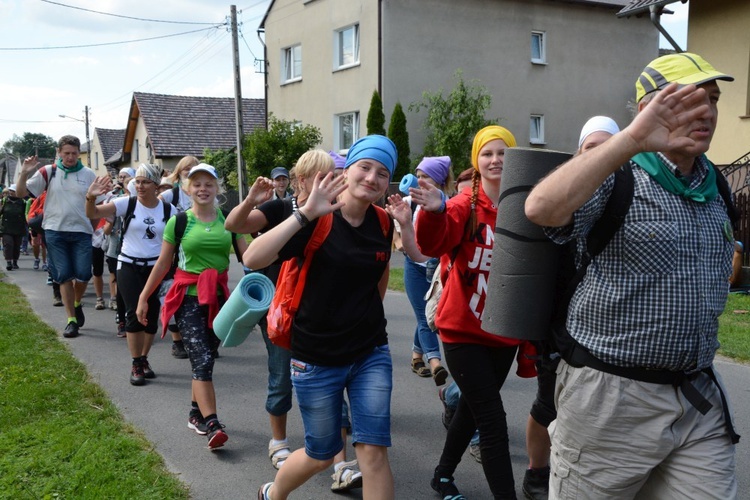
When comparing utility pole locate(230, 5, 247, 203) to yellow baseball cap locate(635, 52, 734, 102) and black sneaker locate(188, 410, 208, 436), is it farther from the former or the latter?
yellow baseball cap locate(635, 52, 734, 102)

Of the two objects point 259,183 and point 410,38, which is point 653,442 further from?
point 410,38

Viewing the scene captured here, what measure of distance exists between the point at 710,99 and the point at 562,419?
3.76 ft

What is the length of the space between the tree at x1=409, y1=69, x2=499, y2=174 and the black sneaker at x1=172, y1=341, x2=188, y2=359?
1517 cm

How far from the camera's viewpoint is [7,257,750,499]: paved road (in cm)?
447

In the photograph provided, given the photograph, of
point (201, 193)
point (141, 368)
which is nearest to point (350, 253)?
point (201, 193)

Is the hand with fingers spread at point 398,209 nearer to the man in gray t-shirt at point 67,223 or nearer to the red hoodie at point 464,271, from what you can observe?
the red hoodie at point 464,271

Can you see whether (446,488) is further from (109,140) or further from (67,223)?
(109,140)

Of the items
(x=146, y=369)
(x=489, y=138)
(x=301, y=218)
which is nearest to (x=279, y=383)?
(x=301, y=218)

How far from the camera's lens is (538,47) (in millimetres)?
26141

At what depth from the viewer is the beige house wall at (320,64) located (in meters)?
23.8

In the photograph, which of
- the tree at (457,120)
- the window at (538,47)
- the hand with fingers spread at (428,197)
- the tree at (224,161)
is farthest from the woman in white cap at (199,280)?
the tree at (224,161)

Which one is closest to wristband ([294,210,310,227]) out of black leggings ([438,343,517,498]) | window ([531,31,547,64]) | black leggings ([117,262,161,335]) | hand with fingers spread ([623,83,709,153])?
black leggings ([438,343,517,498])

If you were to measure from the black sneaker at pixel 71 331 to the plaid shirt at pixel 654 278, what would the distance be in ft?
24.8

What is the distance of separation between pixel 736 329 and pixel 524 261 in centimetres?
682
